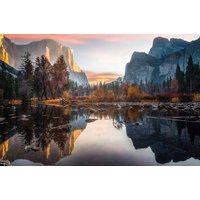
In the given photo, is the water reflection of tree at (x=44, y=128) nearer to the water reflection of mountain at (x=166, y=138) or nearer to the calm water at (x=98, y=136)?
the calm water at (x=98, y=136)

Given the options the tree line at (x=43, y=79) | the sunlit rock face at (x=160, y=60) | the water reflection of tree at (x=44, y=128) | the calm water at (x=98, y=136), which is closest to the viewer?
the calm water at (x=98, y=136)

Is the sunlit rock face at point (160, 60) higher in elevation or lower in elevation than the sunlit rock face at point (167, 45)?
lower

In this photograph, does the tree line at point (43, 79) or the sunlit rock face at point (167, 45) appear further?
the tree line at point (43, 79)

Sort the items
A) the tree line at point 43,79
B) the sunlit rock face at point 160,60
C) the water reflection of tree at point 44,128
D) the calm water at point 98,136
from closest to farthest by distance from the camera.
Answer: the calm water at point 98,136 → the water reflection of tree at point 44,128 → the sunlit rock face at point 160,60 → the tree line at point 43,79

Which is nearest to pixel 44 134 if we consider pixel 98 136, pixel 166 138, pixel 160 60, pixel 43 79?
pixel 98 136

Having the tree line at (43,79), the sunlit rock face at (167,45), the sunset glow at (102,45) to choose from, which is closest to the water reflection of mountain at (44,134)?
the tree line at (43,79)

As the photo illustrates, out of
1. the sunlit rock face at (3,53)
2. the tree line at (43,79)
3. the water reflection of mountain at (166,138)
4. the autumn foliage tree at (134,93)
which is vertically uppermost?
the sunlit rock face at (3,53)
